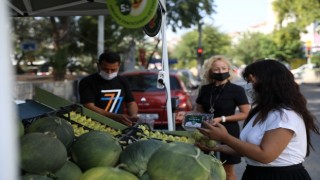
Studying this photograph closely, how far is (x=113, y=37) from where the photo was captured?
928 inches

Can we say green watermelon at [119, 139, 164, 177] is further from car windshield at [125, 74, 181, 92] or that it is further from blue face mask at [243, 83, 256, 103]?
car windshield at [125, 74, 181, 92]

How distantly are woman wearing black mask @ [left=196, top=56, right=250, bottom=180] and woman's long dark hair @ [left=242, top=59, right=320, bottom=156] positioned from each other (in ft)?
6.08

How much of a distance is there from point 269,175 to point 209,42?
2508 inches

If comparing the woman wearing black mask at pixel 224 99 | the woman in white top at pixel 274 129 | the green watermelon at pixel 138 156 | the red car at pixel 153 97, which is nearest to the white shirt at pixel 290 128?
the woman in white top at pixel 274 129

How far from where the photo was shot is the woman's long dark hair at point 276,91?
2840mm

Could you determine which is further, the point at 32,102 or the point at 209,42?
the point at 209,42

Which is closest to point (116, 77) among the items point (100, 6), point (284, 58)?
point (100, 6)

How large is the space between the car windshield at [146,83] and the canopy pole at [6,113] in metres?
10.1

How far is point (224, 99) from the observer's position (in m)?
4.86

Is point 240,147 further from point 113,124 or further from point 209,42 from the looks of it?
point 209,42

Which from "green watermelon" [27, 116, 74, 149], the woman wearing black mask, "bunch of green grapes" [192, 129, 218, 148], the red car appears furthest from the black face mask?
the red car

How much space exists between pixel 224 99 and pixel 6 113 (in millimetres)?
4005

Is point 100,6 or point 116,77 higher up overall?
point 100,6

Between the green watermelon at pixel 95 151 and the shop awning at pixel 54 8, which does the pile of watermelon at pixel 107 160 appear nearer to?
the green watermelon at pixel 95 151
